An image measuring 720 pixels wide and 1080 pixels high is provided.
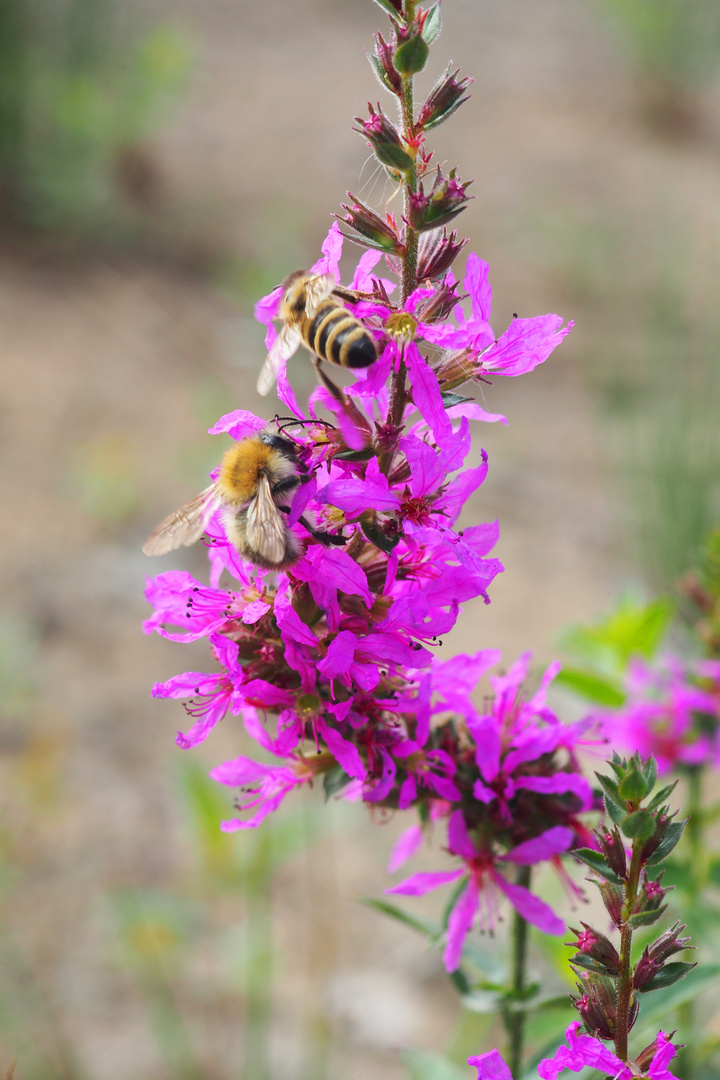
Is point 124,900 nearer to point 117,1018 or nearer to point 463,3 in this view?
point 117,1018

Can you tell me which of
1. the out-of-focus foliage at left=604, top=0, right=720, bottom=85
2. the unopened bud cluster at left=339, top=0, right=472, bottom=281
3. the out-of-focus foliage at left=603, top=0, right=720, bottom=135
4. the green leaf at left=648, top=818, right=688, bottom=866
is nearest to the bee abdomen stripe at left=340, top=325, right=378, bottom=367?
the unopened bud cluster at left=339, top=0, right=472, bottom=281

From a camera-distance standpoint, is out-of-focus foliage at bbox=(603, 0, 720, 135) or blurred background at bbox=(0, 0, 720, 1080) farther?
out-of-focus foliage at bbox=(603, 0, 720, 135)

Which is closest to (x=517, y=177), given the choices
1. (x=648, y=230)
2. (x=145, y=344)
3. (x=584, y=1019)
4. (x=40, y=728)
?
(x=648, y=230)

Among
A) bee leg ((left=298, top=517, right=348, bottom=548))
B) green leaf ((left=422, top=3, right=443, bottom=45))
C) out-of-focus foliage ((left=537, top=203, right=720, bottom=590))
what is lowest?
bee leg ((left=298, top=517, right=348, bottom=548))

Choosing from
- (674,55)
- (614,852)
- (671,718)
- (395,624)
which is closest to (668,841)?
(614,852)

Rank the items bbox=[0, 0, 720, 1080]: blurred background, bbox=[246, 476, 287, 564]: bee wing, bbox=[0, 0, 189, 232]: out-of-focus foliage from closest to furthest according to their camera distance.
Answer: bbox=[246, 476, 287, 564]: bee wing
bbox=[0, 0, 720, 1080]: blurred background
bbox=[0, 0, 189, 232]: out-of-focus foliage

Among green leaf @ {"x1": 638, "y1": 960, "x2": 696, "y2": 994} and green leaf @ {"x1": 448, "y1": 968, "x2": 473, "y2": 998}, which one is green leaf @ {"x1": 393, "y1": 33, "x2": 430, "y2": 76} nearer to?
green leaf @ {"x1": 638, "y1": 960, "x2": 696, "y2": 994}

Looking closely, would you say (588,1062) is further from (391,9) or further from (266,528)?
(391,9)
